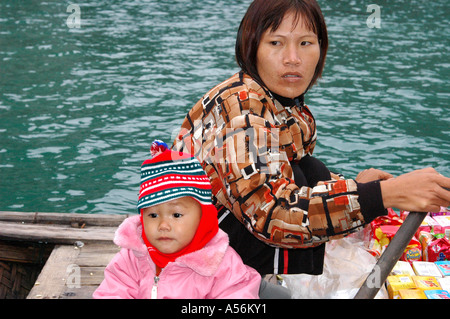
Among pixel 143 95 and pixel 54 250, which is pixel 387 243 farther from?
pixel 143 95

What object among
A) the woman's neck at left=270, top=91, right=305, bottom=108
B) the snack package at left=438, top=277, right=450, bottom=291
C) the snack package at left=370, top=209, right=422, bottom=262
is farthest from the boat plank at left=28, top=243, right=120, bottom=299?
the snack package at left=438, top=277, right=450, bottom=291

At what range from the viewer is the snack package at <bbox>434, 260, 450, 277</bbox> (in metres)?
2.73

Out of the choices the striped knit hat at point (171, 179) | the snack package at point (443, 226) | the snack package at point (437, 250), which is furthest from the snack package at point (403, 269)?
the striped knit hat at point (171, 179)

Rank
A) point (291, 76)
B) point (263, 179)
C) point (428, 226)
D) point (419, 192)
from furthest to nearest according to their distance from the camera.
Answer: point (428, 226) < point (291, 76) < point (263, 179) < point (419, 192)

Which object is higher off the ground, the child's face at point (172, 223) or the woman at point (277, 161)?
the woman at point (277, 161)

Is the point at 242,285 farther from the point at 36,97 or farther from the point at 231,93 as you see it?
the point at 36,97

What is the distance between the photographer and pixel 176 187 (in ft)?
6.84

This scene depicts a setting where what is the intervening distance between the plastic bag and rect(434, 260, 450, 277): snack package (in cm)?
33

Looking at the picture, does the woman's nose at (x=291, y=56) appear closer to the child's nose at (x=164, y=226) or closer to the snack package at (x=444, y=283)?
the child's nose at (x=164, y=226)

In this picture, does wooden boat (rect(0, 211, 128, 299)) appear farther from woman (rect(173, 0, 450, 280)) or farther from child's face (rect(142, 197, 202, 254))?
woman (rect(173, 0, 450, 280))

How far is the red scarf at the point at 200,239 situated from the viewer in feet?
6.98

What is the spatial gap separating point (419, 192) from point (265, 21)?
869 mm

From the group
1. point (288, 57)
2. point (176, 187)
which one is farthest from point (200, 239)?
point (288, 57)
